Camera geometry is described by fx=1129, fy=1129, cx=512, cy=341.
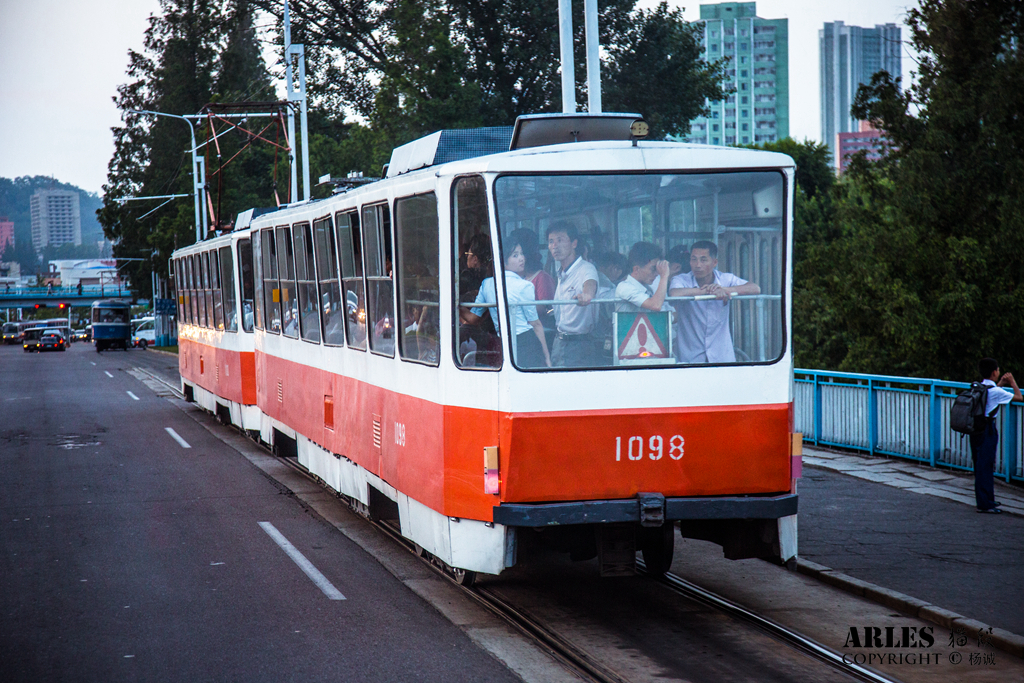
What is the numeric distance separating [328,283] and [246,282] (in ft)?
21.0

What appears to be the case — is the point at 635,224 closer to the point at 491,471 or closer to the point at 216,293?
the point at 491,471

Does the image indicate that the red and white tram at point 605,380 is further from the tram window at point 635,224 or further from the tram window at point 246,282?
the tram window at point 246,282

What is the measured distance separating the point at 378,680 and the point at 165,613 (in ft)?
6.93

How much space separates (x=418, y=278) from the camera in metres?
7.46

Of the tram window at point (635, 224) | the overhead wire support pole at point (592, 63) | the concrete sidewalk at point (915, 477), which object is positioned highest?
the overhead wire support pole at point (592, 63)

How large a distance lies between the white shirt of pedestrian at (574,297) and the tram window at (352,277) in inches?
108

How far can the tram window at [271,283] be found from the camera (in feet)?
42.3

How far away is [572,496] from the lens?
659 centimetres

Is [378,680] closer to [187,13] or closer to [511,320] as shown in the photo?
[511,320]

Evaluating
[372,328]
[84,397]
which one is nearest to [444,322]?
[372,328]

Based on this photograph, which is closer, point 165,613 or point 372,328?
point 165,613

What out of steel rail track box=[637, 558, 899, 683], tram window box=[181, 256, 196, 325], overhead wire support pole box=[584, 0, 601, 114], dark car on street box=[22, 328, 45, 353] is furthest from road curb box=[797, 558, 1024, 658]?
dark car on street box=[22, 328, 45, 353]

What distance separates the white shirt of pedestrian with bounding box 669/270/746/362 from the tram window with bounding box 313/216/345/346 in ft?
12.8

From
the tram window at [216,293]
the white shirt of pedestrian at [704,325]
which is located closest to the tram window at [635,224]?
the white shirt of pedestrian at [704,325]
